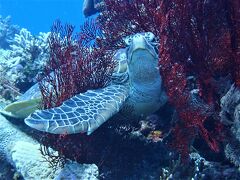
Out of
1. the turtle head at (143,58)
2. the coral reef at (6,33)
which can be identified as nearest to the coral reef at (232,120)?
the turtle head at (143,58)

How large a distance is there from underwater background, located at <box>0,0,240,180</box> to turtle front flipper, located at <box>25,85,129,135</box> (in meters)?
0.01

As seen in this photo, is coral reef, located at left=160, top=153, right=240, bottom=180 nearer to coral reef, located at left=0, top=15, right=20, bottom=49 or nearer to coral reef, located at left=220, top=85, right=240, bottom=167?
coral reef, located at left=220, top=85, right=240, bottom=167

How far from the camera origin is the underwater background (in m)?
2.92

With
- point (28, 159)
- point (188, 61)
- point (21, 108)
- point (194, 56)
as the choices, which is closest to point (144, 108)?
point (188, 61)

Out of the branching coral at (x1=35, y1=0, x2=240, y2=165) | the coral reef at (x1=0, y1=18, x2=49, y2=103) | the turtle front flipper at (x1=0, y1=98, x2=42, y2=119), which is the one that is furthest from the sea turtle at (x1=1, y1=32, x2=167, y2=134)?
the coral reef at (x1=0, y1=18, x2=49, y2=103)

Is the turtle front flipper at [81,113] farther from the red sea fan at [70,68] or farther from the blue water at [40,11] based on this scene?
the blue water at [40,11]

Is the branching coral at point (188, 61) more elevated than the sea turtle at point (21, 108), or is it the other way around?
the branching coral at point (188, 61)

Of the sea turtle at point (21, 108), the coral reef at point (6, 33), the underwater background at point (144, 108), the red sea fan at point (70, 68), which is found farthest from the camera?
the coral reef at point (6, 33)

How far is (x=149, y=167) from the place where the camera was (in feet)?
10.9

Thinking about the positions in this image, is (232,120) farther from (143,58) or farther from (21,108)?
(21,108)

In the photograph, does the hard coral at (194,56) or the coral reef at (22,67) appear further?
the coral reef at (22,67)

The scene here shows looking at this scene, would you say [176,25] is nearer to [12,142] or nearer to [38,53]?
[12,142]

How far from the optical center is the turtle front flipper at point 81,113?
276 centimetres

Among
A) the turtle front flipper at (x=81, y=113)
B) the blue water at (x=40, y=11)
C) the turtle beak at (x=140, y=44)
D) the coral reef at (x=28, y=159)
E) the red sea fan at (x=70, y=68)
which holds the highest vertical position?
the blue water at (x=40, y=11)
